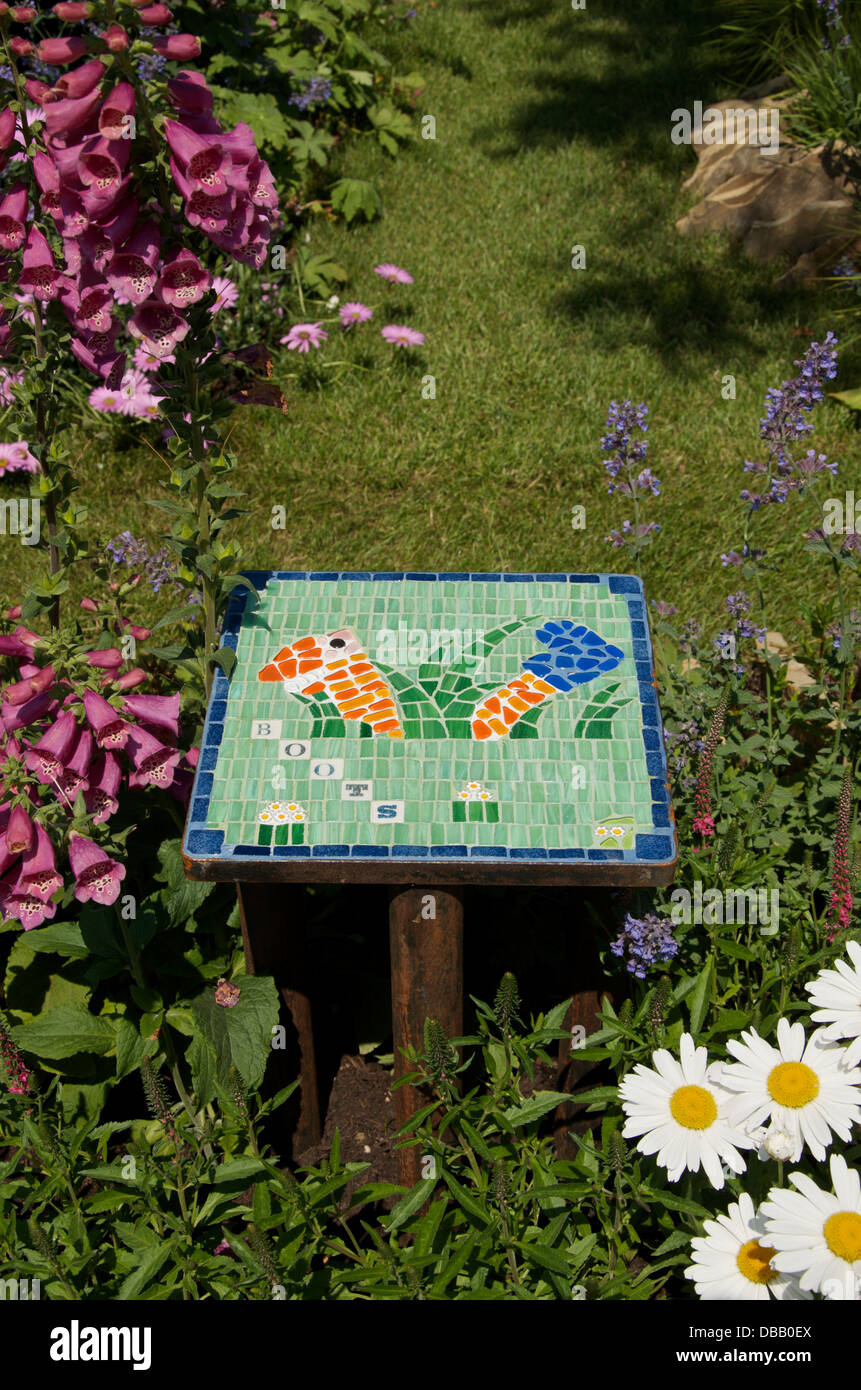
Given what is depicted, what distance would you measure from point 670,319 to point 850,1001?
4532 mm

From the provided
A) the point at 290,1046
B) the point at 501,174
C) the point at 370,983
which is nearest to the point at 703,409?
the point at 501,174

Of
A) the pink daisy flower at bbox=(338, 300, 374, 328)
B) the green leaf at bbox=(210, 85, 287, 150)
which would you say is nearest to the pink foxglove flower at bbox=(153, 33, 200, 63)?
the pink daisy flower at bbox=(338, 300, 374, 328)

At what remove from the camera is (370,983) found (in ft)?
10.3

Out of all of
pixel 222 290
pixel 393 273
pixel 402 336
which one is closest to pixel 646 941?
pixel 222 290

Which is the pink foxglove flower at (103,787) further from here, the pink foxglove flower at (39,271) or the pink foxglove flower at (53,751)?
the pink foxglove flower at (39,271)

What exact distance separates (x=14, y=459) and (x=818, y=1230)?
386 cm

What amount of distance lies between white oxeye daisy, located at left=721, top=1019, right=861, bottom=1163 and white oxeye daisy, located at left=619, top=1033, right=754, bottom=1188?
4 centimetres

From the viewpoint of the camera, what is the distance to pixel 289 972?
268 cm

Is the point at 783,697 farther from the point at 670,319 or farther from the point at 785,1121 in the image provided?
the point at 670,319

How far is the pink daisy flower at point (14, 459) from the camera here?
4.52 meters

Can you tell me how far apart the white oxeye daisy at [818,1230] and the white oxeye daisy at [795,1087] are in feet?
0.42

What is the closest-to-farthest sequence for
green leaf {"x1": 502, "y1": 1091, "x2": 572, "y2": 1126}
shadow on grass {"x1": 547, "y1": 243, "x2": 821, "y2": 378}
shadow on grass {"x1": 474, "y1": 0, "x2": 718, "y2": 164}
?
green leaf {"x1": 502, "y1": 1091, "x2": 572, "y2": 1126} → shadow on grass {"x1": 547, "y1": 243, "x2": 821, "y2": 378} → shadow on grass {"x1": 474, "y1": 0, "x2": 718, "y2": 164}

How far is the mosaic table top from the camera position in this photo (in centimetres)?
212

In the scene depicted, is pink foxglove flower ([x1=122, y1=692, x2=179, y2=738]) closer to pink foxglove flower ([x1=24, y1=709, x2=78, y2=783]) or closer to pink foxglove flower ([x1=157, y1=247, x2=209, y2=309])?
pink foxglove flower ([x1=24, y1=709, x2=78, y2=783])
